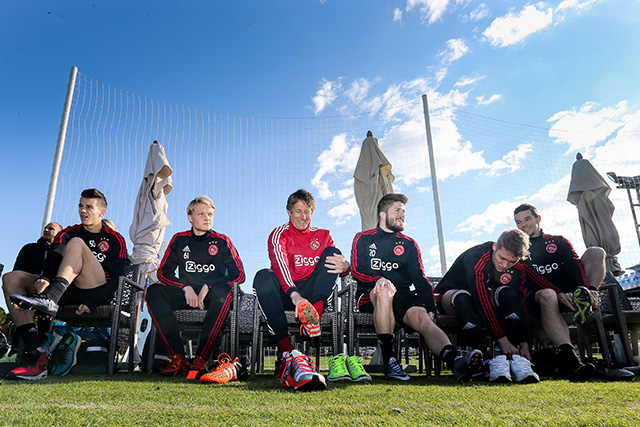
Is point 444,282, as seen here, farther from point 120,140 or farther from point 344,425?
point 120,140

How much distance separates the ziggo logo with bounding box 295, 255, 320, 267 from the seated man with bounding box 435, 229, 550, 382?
1.08 metres

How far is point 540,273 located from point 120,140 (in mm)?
6760

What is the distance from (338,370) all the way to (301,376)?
0.42m

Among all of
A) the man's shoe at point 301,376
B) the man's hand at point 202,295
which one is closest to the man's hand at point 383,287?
the man's shoe at point 301,376

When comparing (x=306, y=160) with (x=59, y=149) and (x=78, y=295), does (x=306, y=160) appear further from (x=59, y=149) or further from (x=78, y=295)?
(x=78, y=295)

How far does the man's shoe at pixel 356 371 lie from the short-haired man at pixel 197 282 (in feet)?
3.06

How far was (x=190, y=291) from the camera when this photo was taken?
2936mm

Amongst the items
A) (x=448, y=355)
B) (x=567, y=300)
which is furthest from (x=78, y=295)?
(x=567, y=300)

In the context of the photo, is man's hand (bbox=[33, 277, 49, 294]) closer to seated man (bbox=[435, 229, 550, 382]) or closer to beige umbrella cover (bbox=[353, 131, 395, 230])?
seated man (bbox=[435, 229, 550, 382])

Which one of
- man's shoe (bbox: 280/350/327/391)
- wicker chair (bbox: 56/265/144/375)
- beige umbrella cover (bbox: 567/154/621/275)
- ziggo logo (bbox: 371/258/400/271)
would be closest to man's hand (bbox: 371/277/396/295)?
ziggo logo (bbox: 371/258/400/271)

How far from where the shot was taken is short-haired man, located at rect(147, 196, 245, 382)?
274 cm

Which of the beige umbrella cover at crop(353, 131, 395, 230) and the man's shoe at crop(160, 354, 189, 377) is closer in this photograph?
the man's shoe at crop(160, 354, 189, 377)

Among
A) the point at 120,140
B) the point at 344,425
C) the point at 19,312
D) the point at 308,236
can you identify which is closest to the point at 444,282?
the point at 308,236

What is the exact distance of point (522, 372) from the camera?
86.9 inches
